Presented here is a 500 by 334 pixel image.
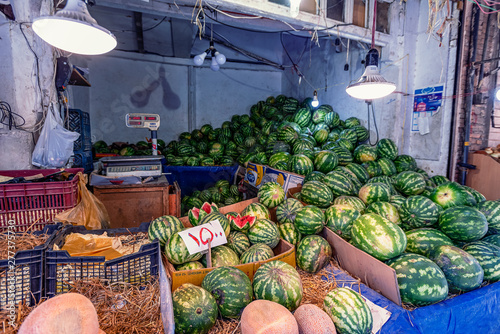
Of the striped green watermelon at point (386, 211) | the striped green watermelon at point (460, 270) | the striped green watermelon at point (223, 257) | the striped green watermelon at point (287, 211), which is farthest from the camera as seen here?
the striped green watermelon at point (287, 211)

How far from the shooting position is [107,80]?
306 inches

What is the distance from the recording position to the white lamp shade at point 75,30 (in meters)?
1.76

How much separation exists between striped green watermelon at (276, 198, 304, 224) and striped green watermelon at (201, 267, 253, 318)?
0.96 meters

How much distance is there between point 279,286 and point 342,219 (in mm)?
Answer: 957

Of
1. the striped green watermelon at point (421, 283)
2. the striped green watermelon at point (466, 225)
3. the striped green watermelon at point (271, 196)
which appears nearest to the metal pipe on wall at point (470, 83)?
the striped green watermelon at point (466, 225)

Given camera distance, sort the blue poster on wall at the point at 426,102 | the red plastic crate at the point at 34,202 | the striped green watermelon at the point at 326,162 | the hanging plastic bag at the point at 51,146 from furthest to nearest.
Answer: the blue poster on wall at the point at 426,102, the striped green watermelon at the point at 326,162, the hanging plastic bag at the point at 51,146, the red plastic crate at the point at 34,202

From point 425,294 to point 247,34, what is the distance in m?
7.75

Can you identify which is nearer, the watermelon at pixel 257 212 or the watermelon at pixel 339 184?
the watermelon at pixel 257 212

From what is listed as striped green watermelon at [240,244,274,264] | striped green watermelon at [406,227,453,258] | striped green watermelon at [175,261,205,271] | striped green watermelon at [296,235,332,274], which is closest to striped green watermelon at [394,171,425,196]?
striped green watermelon at [406,227,453,258]

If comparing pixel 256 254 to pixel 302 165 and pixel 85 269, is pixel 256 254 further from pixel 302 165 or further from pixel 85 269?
pixel 302 165

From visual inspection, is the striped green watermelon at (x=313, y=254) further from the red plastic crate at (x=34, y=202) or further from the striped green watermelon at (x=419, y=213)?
the red plastic crate at (x=34, y=202)

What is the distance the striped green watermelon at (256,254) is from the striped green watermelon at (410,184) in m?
1.97

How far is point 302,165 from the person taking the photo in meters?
3.74

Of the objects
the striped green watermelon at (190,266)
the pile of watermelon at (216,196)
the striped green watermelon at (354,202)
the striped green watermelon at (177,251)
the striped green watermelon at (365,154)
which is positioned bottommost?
the pile of watermelon at (216,196)
